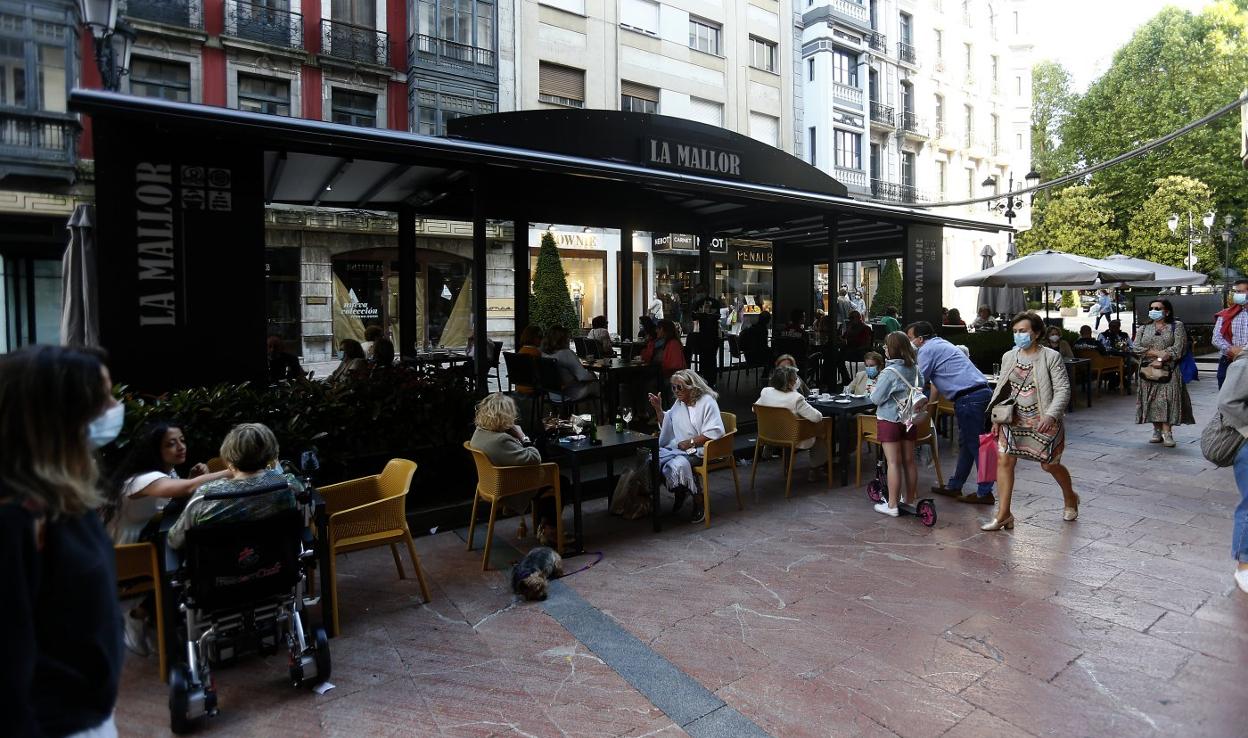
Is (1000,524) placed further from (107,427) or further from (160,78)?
(160,78)

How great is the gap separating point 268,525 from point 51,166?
49.5ft

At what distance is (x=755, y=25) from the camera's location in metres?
25.2

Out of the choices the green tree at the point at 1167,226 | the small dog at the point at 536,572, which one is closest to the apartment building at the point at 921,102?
the green tree at the point at 1167,226

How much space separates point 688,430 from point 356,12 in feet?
56.9

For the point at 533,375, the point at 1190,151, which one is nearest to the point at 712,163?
the point at 533,375

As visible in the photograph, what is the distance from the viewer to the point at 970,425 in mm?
6375

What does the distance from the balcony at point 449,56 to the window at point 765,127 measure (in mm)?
9813

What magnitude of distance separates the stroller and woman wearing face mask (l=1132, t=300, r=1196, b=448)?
9.36 meters

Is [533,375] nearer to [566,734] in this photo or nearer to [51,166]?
[566,734]

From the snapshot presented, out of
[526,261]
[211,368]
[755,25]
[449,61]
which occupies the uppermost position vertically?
[755,25]

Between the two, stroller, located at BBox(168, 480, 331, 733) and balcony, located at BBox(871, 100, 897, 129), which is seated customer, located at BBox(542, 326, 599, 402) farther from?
balcony, located at BBox(871, 100, 897, 129)

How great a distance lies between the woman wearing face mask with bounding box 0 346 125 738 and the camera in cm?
135

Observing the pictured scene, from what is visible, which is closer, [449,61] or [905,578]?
[905,578]

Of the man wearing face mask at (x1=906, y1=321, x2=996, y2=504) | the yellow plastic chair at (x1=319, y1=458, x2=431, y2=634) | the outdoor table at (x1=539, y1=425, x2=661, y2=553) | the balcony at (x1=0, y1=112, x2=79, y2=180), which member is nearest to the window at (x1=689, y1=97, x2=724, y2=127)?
the balcony at (x1=0, y1=112, x2=79, y2=180)
